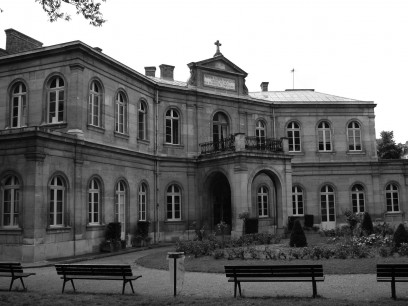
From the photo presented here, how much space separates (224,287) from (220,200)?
16678mm

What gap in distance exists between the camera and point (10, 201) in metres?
19.0

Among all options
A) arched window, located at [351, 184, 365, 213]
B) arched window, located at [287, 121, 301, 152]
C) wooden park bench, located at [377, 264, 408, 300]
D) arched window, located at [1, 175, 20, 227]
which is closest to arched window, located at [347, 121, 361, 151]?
arched window, located at [351, 184, 365, 213]

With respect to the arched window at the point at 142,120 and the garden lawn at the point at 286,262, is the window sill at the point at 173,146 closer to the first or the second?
the arched window at the point at 142,120

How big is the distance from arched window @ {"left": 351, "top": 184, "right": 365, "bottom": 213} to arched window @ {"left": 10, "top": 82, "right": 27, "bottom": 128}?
21317mm

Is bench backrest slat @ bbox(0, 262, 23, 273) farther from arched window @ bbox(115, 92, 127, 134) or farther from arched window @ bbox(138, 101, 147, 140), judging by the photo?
arched window @ bbox(138, 101, 147, 140)

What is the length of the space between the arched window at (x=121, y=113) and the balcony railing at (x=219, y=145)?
218 inches

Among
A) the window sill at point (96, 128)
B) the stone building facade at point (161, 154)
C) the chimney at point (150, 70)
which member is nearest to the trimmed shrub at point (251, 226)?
the stone building facade at point (161, 154)

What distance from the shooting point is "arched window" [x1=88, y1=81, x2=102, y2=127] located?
22094 mm

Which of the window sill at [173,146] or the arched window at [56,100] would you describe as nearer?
the arched window at [56,100]

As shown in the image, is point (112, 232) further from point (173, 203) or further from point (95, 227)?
point (173, 203)

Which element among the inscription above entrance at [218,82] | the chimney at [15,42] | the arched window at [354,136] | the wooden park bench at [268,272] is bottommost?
the wooden park bench at [268,272]

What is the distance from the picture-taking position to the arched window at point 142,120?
85.6ft

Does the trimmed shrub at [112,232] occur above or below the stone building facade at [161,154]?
below

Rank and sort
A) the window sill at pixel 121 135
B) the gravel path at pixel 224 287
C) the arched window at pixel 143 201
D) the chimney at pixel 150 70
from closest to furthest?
1. the gravel path at pixel 224 287
2. the window sill at pixel 121 135
3. the arched window at pixel 143 201
4. the chimney at pixel 150 70
